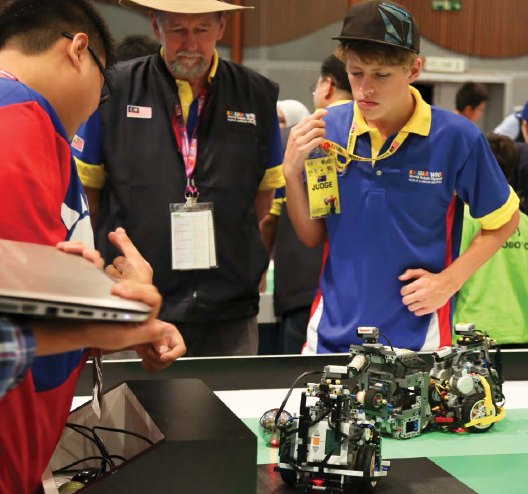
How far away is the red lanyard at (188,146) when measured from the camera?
2334 millimetres

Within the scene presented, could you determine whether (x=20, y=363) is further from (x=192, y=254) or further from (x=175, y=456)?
(x=192, y=254)

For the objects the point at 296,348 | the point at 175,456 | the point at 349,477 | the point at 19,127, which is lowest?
the point at 296,348

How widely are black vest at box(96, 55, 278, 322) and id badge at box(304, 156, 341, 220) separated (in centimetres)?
41

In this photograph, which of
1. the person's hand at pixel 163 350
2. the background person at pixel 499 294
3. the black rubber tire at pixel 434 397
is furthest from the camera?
the background person at pixel 499 294

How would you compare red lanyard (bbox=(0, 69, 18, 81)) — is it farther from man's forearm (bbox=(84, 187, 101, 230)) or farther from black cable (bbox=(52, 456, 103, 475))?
man's forearm (bbox=(84, 187, 101, 230))

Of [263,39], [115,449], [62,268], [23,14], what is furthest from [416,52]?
[263,39]

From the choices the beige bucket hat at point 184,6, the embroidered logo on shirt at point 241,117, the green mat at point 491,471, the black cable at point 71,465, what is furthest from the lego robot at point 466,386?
the beige bucket hat at point 184,6

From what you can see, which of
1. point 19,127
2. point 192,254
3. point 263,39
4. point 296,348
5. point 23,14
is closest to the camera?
point 19,127

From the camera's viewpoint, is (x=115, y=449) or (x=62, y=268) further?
(x=115, y=449)

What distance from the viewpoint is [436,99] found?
762 cm

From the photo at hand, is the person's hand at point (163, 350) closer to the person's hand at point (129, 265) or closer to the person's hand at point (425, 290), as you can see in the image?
the person's hand at point (129, 265)

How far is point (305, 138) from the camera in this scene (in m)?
2.00

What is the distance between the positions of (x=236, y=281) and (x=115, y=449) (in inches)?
44.7

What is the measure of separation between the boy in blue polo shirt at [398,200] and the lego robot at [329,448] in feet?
2.40
